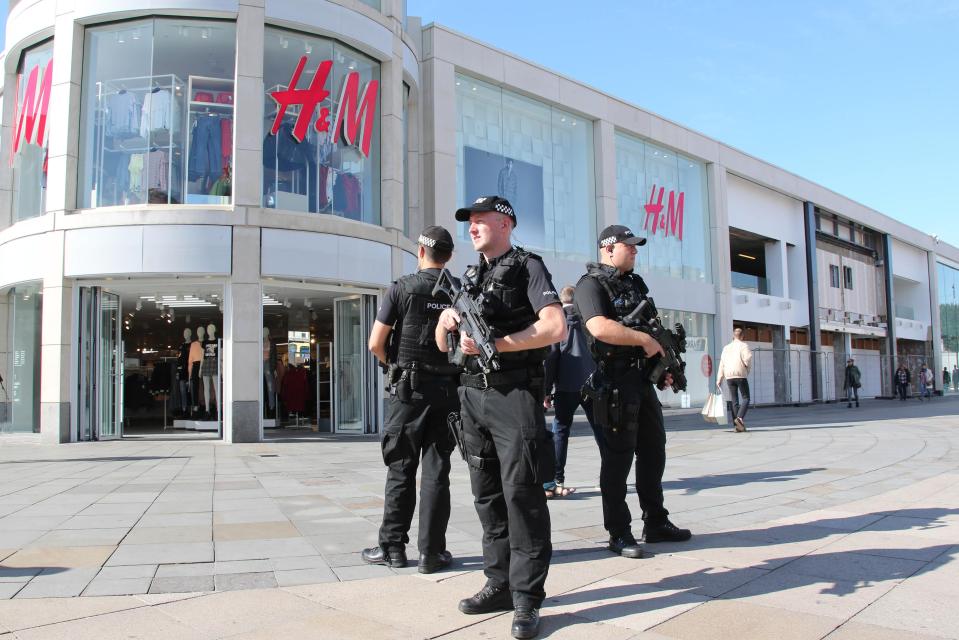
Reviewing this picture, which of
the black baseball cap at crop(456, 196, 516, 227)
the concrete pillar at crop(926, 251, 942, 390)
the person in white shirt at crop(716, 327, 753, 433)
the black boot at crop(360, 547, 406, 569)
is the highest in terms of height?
the concrete pillar at crop(926, 251, 942, 390)

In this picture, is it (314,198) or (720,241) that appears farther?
(720,241)

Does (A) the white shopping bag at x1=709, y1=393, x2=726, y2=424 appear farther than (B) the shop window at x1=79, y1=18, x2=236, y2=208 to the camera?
No

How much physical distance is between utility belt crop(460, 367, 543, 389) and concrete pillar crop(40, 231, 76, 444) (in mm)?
11510

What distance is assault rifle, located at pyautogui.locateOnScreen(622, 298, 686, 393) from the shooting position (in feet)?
14.2

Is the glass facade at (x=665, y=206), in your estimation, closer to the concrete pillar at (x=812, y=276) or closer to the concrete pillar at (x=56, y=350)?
the concrete pillar at (x=812, y=276)

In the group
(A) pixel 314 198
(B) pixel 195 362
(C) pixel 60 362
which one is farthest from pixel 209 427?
(A) pixel 314 198

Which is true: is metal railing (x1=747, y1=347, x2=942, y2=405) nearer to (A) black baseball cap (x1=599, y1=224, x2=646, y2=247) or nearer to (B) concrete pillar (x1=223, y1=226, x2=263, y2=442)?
(B) concrete pillar (x1=223, y1=226, x2=263, y2=442)

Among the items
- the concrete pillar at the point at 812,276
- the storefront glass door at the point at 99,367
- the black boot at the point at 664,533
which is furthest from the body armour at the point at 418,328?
the concrete pillar at the point at 812,276

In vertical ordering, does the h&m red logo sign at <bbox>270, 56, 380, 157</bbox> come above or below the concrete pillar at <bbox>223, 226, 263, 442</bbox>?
above

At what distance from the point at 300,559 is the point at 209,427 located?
36.6ft

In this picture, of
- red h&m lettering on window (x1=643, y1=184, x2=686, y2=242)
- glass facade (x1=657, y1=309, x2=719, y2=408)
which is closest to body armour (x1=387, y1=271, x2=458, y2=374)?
glass facade (x1=657, y1=309, x2=719, y2=408)

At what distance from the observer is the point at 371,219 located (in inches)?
570

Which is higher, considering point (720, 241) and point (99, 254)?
point (720, 241)

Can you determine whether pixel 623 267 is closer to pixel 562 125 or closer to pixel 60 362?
pixel 60 362
